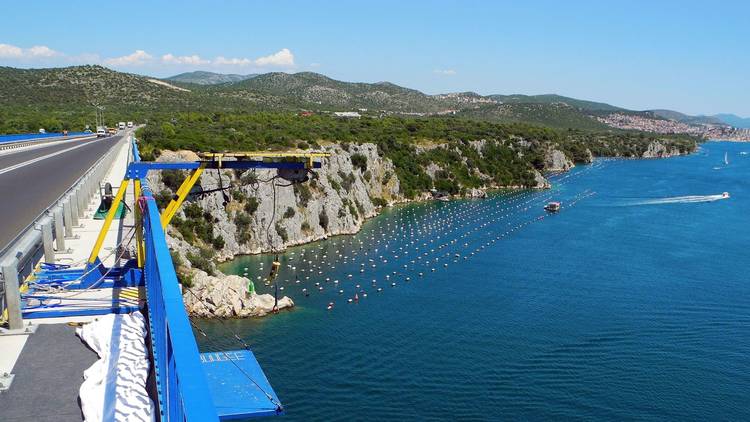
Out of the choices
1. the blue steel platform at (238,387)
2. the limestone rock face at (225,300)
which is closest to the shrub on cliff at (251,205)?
the limestone rock face at (225,300)

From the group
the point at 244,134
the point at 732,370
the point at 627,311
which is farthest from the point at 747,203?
the point at 244,134

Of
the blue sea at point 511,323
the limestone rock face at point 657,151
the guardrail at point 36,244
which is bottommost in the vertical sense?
the blue sea at point 511,323

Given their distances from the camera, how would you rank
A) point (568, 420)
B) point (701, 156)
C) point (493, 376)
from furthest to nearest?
point (701, 156)
point (493, 376)
point (568, 420)

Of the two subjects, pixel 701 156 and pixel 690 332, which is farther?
pixel 701 156

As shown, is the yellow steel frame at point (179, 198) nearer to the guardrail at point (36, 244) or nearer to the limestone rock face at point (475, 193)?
the guardrail at point (36, 244)

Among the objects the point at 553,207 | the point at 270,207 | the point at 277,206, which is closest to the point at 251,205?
the point at 270,207

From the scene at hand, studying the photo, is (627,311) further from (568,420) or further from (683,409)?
(568,420)
